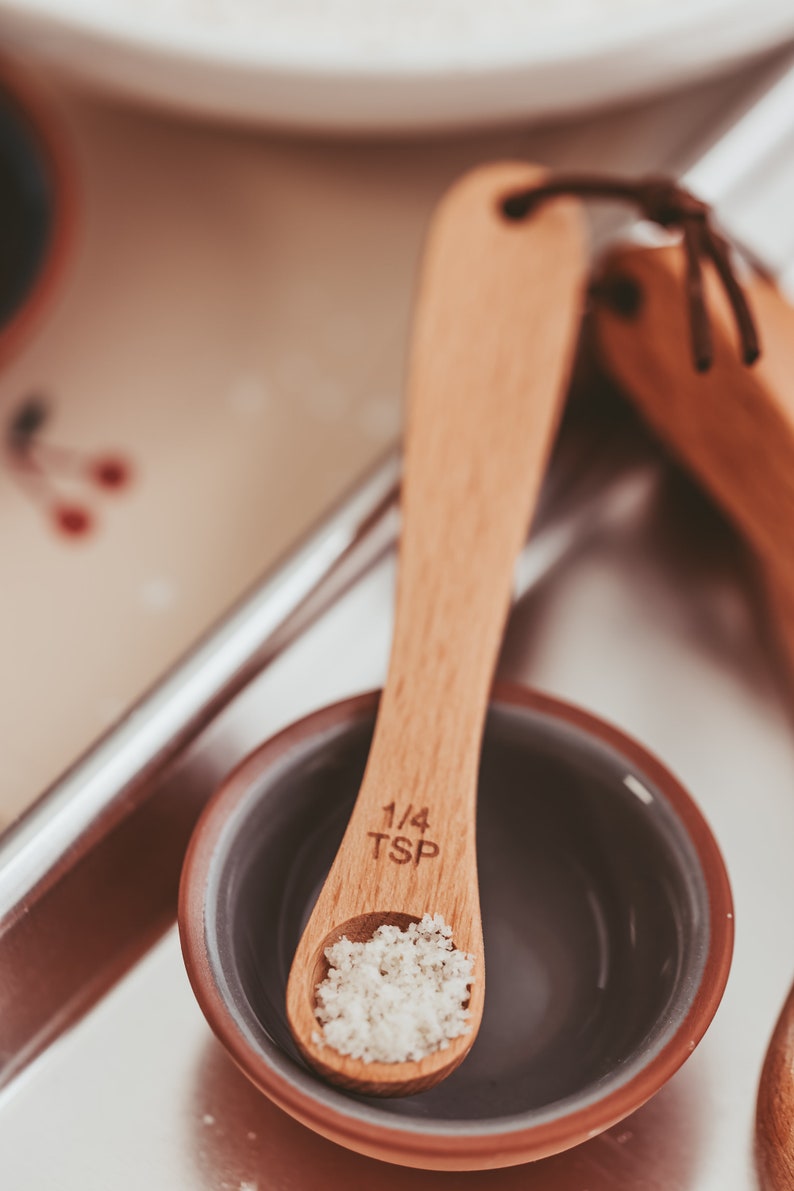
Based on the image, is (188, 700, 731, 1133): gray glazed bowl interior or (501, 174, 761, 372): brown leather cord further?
Result: (501, 174, 761, 372): brown leather cord

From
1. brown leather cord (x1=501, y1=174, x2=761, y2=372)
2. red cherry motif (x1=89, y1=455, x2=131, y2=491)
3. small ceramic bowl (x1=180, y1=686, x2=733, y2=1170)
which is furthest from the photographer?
red cherry motif (x1=89, y1=455, x2=131, y2=491)

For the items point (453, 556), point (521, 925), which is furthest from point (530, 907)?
point (453, 556)

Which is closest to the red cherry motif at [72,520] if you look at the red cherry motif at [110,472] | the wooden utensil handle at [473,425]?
the red cherry motif at [110,472]

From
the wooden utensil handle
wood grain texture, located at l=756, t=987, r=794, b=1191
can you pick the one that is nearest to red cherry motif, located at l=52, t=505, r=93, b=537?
the wooden utensil handle

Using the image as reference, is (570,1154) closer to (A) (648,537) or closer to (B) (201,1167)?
(B) (201,1167)

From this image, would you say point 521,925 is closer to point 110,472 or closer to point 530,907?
point 530,907

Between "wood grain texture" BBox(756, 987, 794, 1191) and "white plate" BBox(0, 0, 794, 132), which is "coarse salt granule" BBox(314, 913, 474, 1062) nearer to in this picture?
"wood grain texture" BBox(756, 987, 794, 1191)
